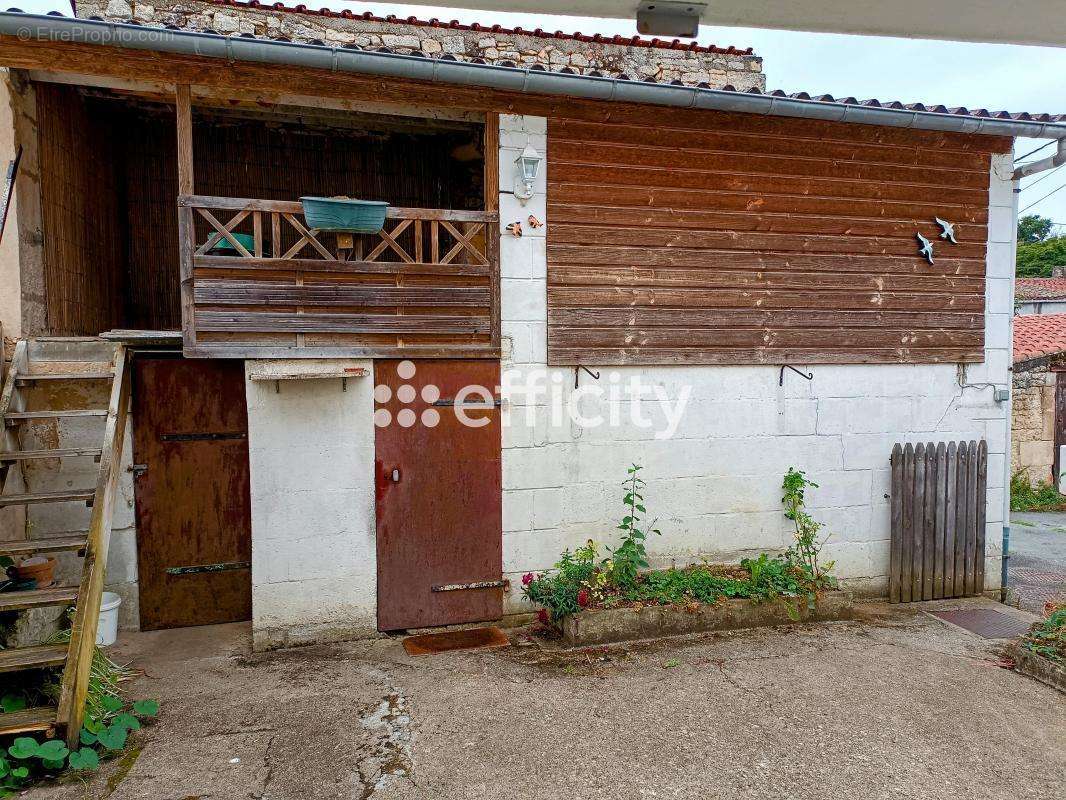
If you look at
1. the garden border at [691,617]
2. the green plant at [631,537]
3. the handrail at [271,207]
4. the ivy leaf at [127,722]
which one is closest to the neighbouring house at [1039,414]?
the garden border at [691,617]

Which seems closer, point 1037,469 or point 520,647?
point 520,647

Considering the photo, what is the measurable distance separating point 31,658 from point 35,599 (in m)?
0.35

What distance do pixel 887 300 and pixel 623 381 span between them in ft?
9.25

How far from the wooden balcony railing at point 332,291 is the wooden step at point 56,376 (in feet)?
2.09

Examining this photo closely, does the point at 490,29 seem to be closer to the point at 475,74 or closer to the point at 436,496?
the point at 475,74

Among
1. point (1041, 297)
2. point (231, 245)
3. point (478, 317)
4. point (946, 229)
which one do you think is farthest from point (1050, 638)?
point (1041, 297)

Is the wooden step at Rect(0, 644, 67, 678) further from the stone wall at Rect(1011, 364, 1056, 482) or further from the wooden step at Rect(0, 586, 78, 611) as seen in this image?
the stone wall at Rect(1011, 364, 1056, 482)

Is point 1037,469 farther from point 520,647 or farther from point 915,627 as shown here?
point 520,647

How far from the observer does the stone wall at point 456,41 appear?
309 inches

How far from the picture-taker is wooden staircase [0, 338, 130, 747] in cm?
368

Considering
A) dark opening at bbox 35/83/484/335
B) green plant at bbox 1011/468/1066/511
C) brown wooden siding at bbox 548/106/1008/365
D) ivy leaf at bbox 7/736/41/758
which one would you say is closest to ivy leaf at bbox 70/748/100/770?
ivy leaf at bbox 7/736/41/758

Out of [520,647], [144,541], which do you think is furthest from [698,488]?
[144,541]

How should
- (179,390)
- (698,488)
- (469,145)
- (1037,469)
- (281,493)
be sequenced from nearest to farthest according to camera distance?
(281,493) → (179,390) → (698,488) → (469,145) → (1037,469)

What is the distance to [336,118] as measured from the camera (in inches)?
258
